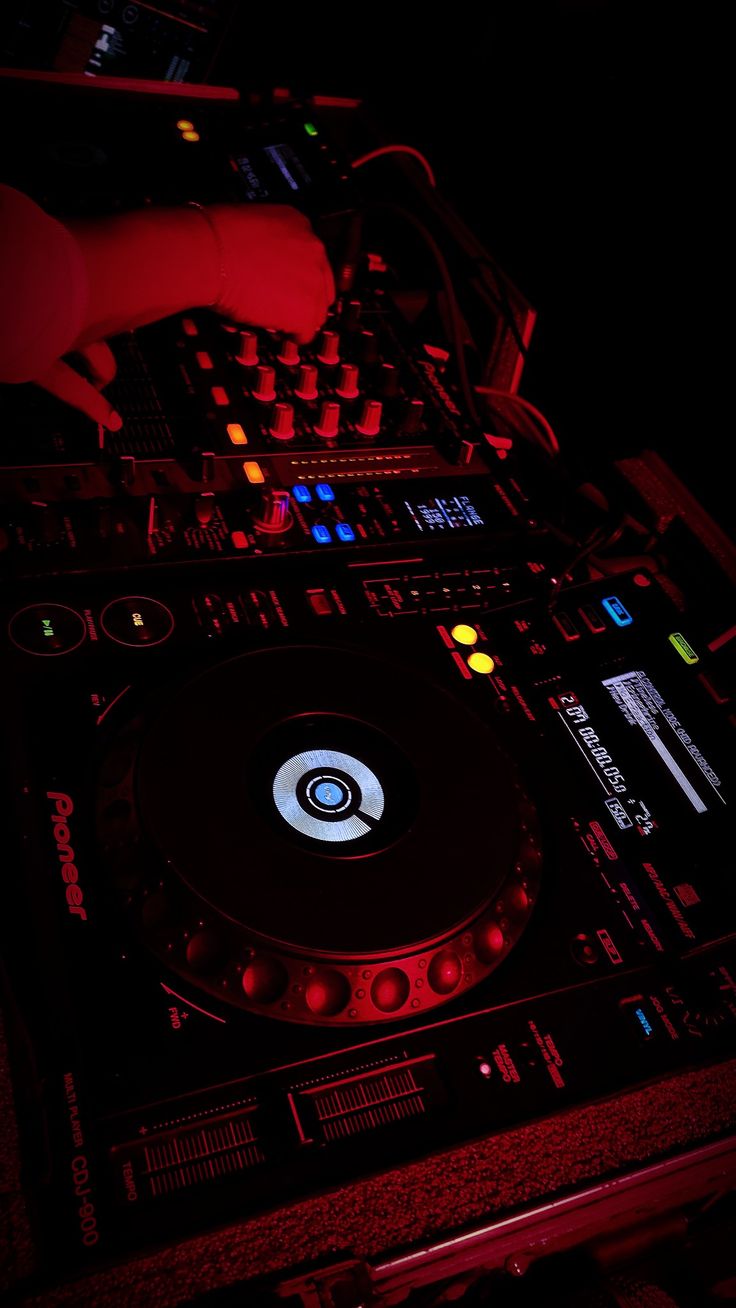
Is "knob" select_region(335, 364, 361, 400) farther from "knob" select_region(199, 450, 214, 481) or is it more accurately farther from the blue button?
the blue button

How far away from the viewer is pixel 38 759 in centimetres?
85

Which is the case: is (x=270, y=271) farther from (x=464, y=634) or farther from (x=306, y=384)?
(x=464, y=634)

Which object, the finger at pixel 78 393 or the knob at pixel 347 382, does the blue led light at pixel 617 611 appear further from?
the finger at pixel 78 393

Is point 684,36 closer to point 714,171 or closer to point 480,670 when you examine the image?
point 714,171

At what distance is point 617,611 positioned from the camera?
115 cm

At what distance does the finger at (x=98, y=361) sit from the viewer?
1.18 m

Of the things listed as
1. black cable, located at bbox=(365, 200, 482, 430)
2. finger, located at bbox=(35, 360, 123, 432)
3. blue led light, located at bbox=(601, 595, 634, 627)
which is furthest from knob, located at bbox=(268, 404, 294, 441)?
blue led light, located at bbox=(601, 595, 634, 627)

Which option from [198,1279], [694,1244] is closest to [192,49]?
[198,1279]

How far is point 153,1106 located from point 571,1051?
41 centimetres

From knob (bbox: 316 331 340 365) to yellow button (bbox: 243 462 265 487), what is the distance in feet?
1.03

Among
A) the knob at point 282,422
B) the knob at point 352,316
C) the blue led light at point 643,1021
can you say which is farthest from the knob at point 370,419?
the blue led light at point 643,1021

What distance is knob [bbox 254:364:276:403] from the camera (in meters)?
1.29

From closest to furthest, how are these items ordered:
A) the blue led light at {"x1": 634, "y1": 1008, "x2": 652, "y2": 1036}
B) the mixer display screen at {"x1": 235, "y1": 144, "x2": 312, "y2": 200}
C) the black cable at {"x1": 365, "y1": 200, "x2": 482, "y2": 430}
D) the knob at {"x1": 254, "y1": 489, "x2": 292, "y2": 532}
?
the blue led light at {"x1": 634, "y1": 1008, "x2": 652, "y2": 1036} < the knob at {"x1": 254, "y1": 489, "x2": 292, "y2": 532} < the black cable at {"x1": 365, "y1": 200, "x2": 482, "y2": 430} < the mixer display screen at {"x1": 235, "y1": 144, "x2": 312, "y2": 200}

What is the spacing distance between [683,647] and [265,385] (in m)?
0.73
